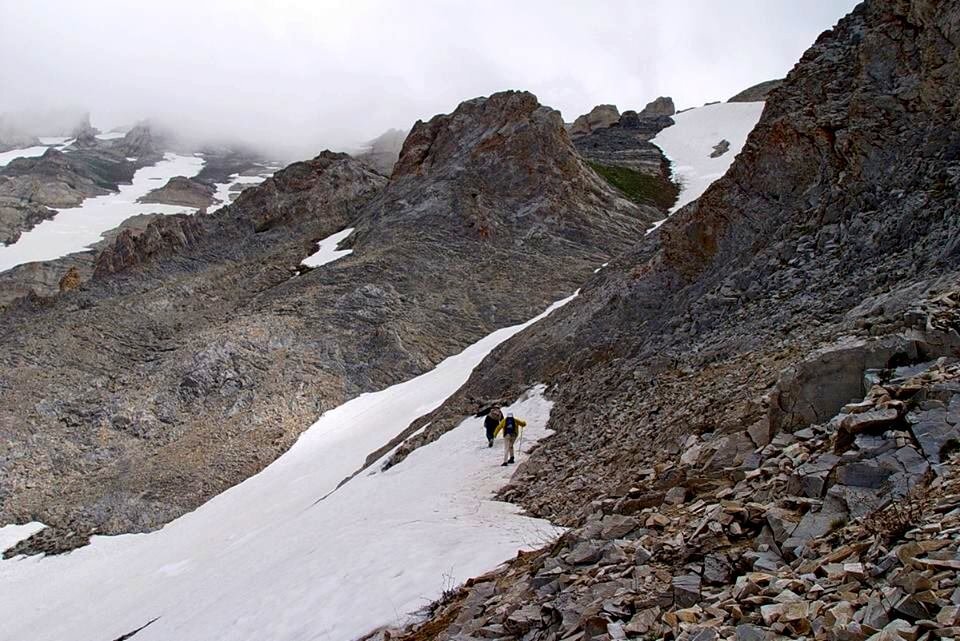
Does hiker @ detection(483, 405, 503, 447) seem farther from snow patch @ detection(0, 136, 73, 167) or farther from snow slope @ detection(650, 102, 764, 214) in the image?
snow patch @ detection(0, 136, 73, 167)

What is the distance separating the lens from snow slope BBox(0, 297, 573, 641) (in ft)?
33.1

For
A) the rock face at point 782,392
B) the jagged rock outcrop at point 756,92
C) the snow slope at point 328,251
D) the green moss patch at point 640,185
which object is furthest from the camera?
the jagged rock outcrop at point 756,92

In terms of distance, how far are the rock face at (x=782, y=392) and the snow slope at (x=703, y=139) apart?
1719 inches

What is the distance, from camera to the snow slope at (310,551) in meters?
10.1

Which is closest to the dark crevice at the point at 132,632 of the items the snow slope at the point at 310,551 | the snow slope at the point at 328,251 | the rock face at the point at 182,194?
the snow slope at the point at 310,551

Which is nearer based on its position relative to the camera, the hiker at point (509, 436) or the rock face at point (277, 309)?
the hiker at point (509, 436)

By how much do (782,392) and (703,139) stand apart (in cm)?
8202

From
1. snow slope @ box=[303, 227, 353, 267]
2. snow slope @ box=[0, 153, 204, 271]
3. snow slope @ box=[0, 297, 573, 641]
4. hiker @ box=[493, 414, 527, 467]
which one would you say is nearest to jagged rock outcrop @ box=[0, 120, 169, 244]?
snow slope @ box=[0, 153, 204, 271]

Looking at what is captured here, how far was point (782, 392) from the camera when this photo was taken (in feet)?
28.7

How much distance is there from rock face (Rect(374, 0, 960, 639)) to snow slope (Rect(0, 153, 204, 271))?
325 feet

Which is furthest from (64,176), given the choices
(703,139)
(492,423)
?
(492,423)

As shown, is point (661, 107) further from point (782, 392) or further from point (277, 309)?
point (782, 392)

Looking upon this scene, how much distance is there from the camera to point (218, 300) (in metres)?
43.2

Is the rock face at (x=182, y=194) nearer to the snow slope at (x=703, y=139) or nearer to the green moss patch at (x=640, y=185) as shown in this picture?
the snow slope at (x=703, y=139)
